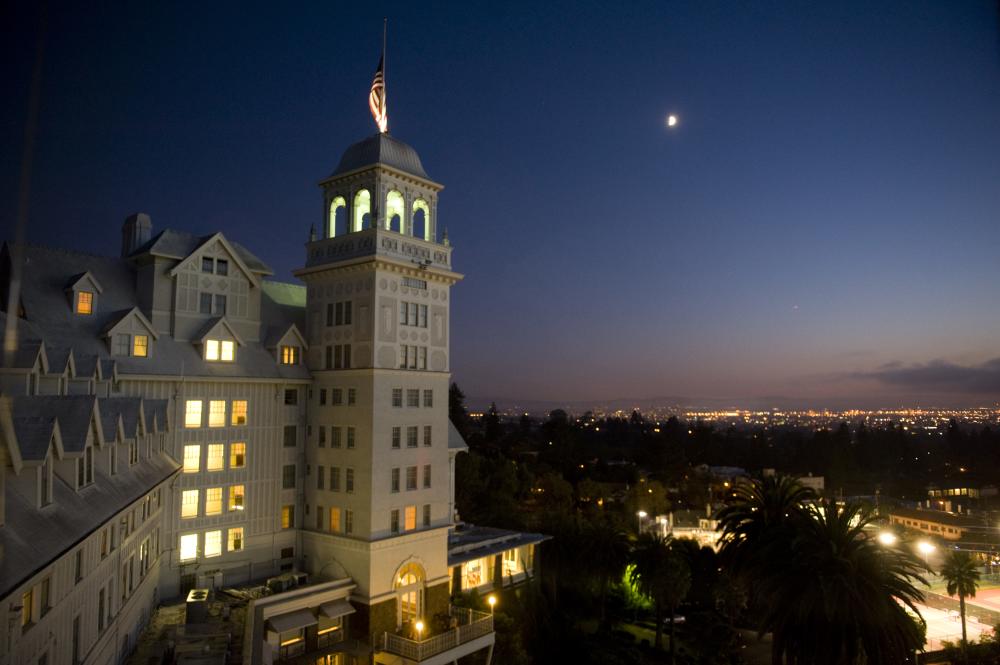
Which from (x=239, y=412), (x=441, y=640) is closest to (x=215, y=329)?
(x=239, y=412)

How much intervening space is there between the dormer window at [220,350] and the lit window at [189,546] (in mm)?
8193

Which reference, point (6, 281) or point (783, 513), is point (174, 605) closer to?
point (6, 281)

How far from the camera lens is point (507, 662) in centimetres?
3403

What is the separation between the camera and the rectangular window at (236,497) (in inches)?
1280

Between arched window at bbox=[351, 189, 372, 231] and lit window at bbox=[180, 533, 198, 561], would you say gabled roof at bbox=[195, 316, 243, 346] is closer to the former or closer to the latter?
arched window at bbox=[351, 189, 372, 231]

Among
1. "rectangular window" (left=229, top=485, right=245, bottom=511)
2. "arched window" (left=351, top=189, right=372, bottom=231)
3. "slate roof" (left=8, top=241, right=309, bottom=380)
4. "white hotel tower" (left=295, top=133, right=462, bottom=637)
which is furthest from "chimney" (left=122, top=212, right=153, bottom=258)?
"rectangular window" (left=229, top=485, right=245, bottom=511)

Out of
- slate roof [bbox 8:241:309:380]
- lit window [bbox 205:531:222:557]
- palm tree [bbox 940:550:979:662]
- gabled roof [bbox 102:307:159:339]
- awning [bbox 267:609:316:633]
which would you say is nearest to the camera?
awning [bbox 267:609:316:633]

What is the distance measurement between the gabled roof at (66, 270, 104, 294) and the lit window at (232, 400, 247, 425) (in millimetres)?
7931

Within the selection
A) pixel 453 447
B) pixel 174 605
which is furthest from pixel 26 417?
pixel 453 447

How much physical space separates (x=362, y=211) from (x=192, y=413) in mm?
13074

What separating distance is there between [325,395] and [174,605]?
38.5 ft

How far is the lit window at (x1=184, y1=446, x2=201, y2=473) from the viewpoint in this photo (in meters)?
31.1

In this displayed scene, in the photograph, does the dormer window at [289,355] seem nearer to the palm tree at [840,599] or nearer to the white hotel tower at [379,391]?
the white hotel tower at [379,391]

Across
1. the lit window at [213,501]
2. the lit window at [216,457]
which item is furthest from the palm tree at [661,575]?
the lit window at [216,457]
